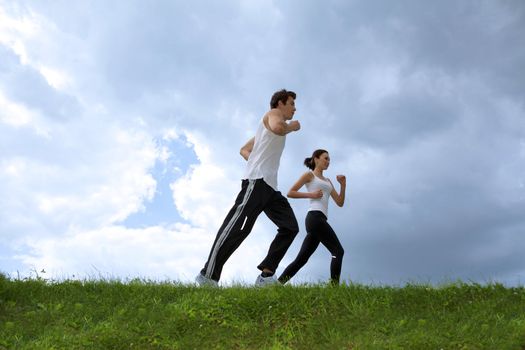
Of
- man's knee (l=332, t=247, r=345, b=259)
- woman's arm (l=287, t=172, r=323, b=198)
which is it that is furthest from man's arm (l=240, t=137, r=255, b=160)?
man's knee (l=332, t=247, r=345, b=259)

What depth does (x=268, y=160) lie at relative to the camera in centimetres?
995

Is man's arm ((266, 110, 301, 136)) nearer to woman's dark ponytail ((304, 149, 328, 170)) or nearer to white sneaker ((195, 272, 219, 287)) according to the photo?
→ woman's dark ponytail ((304, 149, 328, 170))

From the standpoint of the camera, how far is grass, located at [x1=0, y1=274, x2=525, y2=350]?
27.9ft

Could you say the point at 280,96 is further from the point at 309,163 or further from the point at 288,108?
the point at 309,163

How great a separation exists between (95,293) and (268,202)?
328cm

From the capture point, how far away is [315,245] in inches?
443

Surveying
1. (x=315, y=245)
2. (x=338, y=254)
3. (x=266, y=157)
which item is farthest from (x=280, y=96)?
(x=338, y=254)

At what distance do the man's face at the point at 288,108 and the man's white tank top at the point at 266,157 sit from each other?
0.51 meters

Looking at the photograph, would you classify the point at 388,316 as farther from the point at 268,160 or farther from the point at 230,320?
the point at 268,160

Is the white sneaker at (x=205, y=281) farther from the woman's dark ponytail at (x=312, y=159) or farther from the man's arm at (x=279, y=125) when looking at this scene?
the woman's dark ponytail at (x=312, y=159)

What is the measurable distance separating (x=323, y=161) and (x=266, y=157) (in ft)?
6.52

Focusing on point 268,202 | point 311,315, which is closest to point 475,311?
point 311,315

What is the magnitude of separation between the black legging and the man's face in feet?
6.14

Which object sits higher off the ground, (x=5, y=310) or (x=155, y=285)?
(x=155, y=285)
